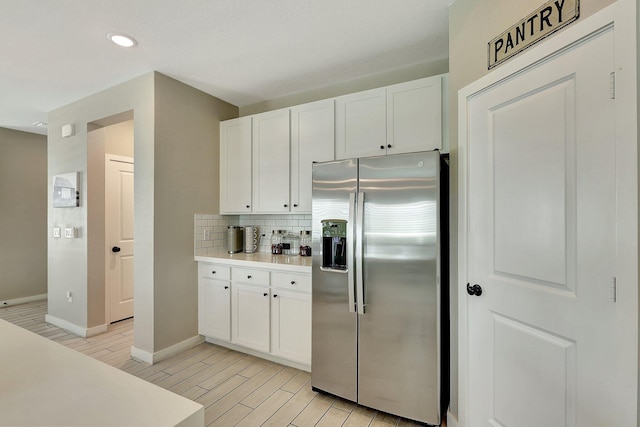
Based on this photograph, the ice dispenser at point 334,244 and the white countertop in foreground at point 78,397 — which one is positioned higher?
the ice dispenser at point 334,244

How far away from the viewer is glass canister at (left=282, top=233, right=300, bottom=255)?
3.31 meters

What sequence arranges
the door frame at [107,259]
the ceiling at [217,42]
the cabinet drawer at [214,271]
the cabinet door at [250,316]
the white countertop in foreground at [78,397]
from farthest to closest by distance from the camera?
the door frame at [107,259]
the cabinet drawer at [214,271]
the cabinet door at [250,316]
the ceiling at [217,42]
the white countertop in foreground at [78,397]

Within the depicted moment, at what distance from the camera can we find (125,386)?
729 millimetres

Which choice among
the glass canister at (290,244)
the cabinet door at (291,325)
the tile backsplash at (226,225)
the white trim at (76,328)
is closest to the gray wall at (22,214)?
the white trim at (76,328)

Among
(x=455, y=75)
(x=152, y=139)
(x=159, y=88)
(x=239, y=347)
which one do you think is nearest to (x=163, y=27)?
(x=159, y=88)

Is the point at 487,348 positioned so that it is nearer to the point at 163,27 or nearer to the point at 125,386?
the point at 125,386

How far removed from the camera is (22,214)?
15.3 feet

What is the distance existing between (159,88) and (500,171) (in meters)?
2.89

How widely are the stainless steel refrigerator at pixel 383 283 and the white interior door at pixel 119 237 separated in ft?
9.69

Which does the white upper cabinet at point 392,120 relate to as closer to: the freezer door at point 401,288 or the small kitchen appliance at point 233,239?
the freezer door at point 401,288

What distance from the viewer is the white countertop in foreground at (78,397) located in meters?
0.61

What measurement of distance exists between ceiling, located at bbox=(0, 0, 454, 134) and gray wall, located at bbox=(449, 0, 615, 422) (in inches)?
8.8

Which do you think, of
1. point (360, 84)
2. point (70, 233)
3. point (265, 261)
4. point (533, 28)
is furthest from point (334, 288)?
point (70, 233)

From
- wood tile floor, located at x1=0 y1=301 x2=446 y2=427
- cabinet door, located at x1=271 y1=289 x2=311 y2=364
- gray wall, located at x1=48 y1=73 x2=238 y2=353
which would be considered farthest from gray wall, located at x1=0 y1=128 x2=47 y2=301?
cabinet door, located at x1=271 y1=289 x2=311 y2=364
